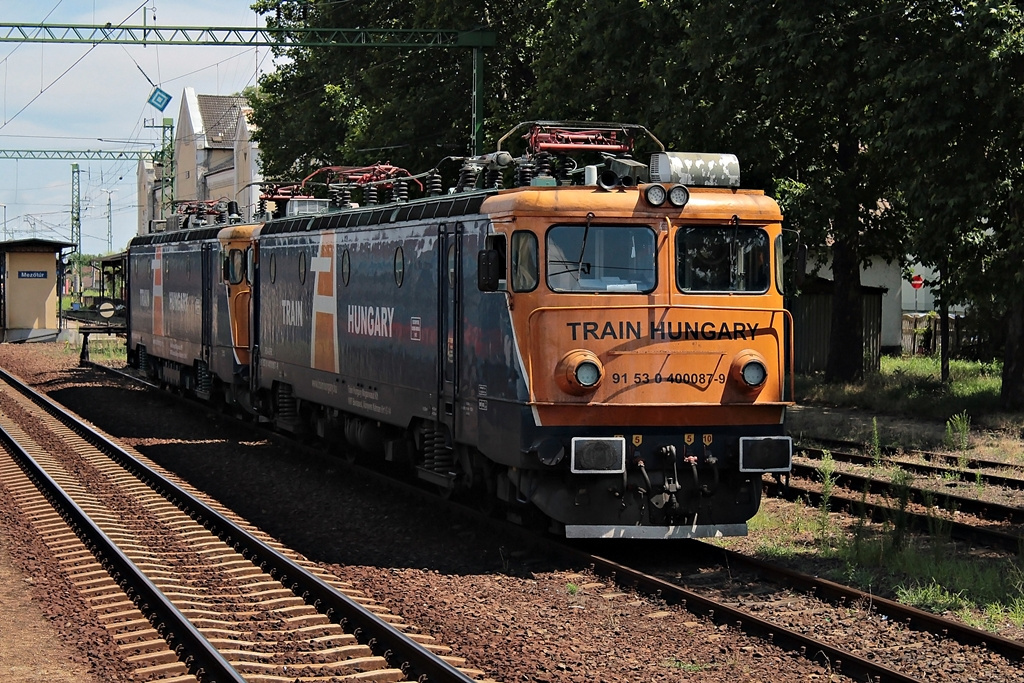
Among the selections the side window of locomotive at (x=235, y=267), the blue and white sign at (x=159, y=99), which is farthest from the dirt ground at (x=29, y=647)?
the blue and white sign at (x=159, y=99)

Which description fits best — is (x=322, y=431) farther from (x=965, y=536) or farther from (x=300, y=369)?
(x=965, y=536)

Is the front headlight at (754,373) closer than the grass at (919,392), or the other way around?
the front headlight at (754,373)

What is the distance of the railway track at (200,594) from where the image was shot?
818cm

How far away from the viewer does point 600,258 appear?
1097 cm

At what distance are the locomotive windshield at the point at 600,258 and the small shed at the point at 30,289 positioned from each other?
35.4 meters

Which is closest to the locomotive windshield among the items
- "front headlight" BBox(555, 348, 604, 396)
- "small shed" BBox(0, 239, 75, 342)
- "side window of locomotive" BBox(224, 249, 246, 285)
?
"front headlight" BBox(555, 348, 604, 396)

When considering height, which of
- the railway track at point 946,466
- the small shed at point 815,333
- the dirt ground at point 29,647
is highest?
the small shed at point 815,333

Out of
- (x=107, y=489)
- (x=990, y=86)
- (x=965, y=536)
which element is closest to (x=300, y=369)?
(x=107, y=489)

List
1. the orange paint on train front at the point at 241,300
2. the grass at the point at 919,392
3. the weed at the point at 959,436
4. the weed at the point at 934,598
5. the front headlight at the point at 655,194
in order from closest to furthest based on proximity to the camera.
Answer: the weed at the point at 934,598 < the front headlight at the point at 655,194 < the weed at the point at 959,436 < the orange paint on train front at the point at 241,300 < the grass at the point at 919,392

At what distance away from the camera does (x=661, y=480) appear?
11.0 meters

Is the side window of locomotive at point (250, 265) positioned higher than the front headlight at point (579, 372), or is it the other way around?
the side window of locomotive at point (250, 265)

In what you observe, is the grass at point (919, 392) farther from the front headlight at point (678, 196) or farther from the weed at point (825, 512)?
the front headlight at point (678, 196)

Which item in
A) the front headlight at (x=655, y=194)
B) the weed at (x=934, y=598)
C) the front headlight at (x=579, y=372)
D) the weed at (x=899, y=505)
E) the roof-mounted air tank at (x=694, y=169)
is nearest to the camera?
the weed at (x=934, y=598)

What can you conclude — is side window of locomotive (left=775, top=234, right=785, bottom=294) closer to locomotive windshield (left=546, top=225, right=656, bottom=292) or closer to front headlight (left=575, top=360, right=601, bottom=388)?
locomotive windshield (left=546, top=225, right=656, bottom=292)
